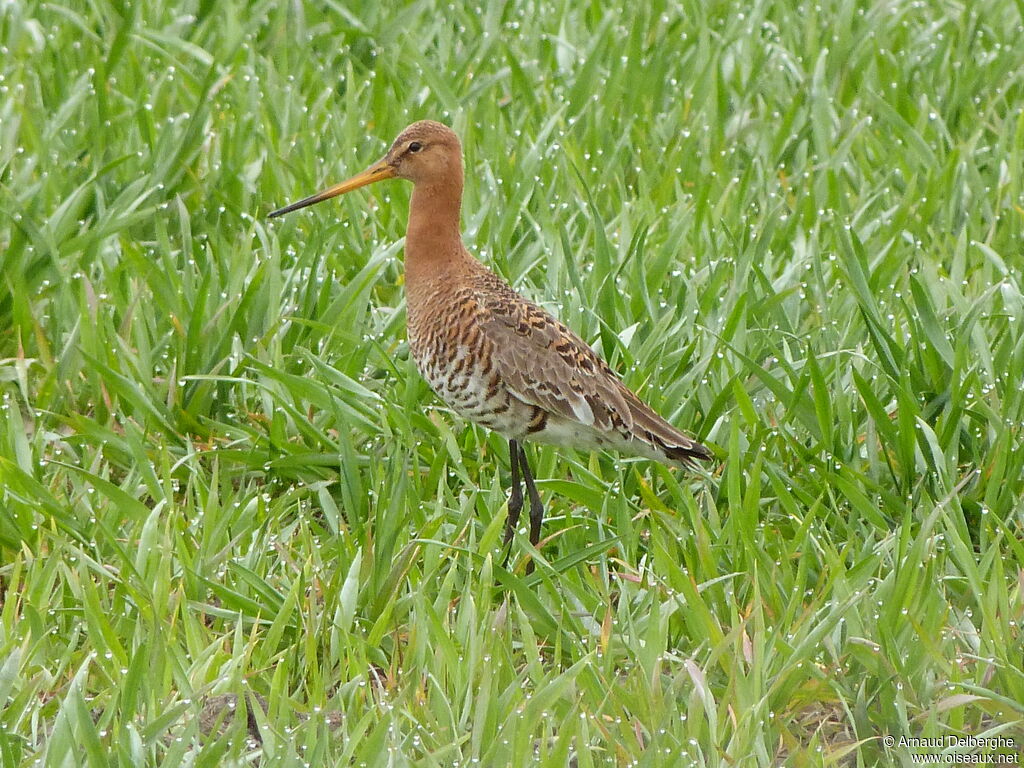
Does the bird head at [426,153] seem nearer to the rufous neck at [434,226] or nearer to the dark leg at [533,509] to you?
the rufous neck at [434,226]

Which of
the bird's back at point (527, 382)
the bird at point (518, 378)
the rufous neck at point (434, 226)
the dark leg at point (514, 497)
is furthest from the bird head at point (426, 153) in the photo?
the dark leg at point (514, 497)

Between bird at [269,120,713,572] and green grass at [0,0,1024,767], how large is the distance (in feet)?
0.48

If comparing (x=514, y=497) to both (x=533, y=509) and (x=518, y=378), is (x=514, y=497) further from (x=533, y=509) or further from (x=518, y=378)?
(x=518, y=378)

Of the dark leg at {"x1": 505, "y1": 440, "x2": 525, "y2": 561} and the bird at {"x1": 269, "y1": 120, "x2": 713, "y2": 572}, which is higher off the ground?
the bird at {"x1": 269, "y1": 120, "x2": 713, "y2": 572}

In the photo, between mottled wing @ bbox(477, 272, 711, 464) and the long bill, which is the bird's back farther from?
the long bill

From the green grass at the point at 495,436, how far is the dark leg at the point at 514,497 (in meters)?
0.11

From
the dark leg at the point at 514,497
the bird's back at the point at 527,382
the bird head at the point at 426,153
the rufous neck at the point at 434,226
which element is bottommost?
the dark leg at the point at 514,497

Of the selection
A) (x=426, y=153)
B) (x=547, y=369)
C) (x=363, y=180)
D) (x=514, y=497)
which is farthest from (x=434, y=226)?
(x=514, y=497)

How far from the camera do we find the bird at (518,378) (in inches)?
165

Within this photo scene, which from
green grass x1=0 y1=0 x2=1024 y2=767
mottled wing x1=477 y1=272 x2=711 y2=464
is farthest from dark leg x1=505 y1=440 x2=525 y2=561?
mottled wing x1=477 y1=272 x2=711 y2=464

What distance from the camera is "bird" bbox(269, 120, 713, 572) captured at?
418 cm

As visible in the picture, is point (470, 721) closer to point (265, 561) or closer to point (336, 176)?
point (265, 561)

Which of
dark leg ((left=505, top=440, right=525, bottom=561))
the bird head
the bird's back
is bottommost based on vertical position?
dark leg ((left=505, top=440, right=525, bottom=561))

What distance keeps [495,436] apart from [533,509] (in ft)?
1.67
